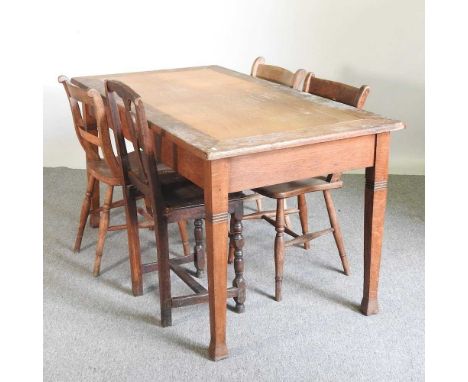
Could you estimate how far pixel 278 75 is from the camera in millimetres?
3420

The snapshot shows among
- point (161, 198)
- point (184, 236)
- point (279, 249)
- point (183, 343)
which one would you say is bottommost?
point (183, 343)

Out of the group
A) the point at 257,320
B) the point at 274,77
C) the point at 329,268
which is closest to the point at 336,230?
the point at 329,268

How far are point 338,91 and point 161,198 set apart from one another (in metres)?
0.99

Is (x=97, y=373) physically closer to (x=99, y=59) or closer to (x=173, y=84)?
(x=173, y=84)

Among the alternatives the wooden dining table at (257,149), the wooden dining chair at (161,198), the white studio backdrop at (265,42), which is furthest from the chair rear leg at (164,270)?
the white studio backdrop at (265,42)

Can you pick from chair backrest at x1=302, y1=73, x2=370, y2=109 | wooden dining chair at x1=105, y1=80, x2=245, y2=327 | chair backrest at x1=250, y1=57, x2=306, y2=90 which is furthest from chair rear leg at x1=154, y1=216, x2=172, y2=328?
chair backrest at x1=250, y1=57, x2=306, y2=90

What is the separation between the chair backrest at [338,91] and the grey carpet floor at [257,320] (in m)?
0.84

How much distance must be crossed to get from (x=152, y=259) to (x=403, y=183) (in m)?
1.93

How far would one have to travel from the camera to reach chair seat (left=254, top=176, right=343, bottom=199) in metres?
2.87

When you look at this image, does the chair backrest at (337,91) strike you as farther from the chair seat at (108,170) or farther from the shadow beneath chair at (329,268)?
the chair seat at (108,170)

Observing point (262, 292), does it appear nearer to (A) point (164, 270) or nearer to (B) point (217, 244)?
(A) point (164, 270)

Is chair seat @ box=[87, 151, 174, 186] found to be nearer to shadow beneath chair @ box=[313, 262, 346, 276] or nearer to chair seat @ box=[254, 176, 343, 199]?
chair seat @ box=[254, 176, 343, 199]

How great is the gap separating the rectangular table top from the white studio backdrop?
1.23 m
